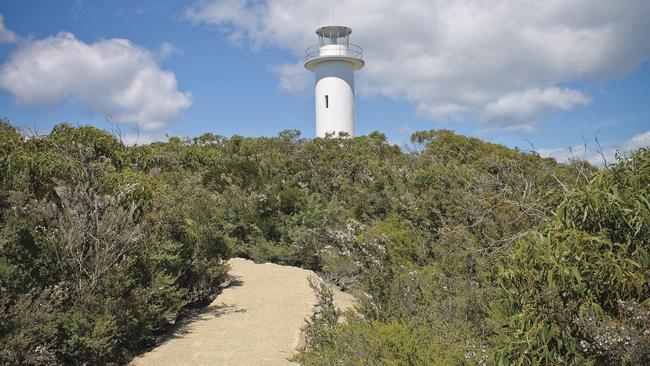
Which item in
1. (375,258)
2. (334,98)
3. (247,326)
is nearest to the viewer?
(375,258)

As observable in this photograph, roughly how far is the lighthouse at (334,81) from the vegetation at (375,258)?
11.6 meters

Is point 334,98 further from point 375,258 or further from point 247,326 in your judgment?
point 375,258

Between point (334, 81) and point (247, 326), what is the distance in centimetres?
1914

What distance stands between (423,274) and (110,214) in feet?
14.4

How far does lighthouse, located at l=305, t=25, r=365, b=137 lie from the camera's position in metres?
26.2

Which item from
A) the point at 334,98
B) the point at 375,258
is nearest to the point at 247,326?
the point at 375,258

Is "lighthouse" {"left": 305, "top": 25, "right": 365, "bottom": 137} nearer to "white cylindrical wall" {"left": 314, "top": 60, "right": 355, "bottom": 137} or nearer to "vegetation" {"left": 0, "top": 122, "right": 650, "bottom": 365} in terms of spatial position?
"white cylindrical wall" {"left": 314, "top": 60, "right": 355, "bottom": 137}

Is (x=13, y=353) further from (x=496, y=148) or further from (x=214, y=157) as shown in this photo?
(x=496, y=148)

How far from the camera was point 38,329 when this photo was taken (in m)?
6.21

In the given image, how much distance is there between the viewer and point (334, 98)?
86.1ft

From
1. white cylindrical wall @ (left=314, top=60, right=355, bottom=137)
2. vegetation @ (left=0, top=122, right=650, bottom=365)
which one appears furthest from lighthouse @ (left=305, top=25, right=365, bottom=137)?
vegetation @ (left=0, top=122, right=650, bottom=365)

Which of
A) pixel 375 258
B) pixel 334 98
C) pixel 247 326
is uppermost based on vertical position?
pixel 334 98

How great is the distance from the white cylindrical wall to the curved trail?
14.5 meters

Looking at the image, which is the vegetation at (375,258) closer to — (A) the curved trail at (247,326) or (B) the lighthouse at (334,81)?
(A) the curved trail at (247,326)
